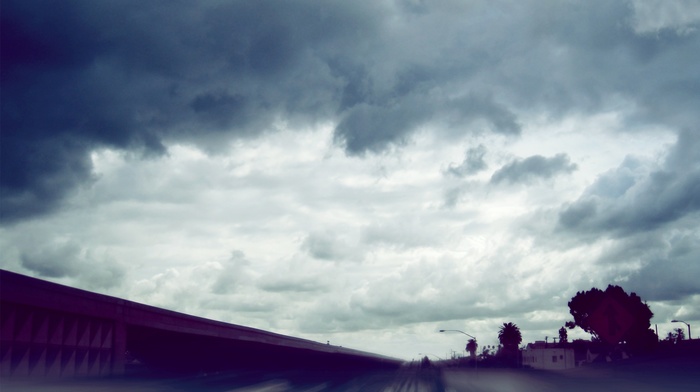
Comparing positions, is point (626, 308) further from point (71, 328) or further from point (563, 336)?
point (71, 328)

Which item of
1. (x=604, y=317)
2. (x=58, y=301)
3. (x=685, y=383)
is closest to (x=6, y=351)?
(x=58, y=301)

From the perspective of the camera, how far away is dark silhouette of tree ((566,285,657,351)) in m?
124

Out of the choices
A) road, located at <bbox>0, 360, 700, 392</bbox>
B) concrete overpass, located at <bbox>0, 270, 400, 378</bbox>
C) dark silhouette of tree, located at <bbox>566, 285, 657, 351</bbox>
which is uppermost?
dark silhouette of tree, located at <bbox>566, 285, 657, 351</bbox>

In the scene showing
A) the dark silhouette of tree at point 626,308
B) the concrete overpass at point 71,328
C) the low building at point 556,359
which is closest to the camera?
the concrete overpass at point 71,328

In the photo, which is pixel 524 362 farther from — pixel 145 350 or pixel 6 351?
pixel 6 351

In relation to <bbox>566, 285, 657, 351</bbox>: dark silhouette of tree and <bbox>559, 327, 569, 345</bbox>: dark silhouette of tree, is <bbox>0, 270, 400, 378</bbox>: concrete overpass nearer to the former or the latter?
<bbox>566, 285, 657, 351</bbox>: dark silhouette of tree

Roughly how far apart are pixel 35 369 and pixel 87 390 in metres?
9.85

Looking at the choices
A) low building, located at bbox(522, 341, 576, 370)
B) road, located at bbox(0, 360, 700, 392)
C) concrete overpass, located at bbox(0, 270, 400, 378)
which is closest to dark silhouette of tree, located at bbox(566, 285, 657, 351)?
low building, located at bbox(522, 341, 576, 370)

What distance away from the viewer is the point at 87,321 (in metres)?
30.0

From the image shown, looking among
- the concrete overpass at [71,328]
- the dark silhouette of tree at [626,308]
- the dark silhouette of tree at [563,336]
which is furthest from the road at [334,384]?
the dark silhouette of tree at [563,336]

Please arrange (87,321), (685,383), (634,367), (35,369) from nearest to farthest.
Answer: (35,369) → (87,321) → (685,383) → (634,367)

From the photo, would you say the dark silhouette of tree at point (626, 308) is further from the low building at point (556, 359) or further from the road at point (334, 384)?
the road at point (334, 384)

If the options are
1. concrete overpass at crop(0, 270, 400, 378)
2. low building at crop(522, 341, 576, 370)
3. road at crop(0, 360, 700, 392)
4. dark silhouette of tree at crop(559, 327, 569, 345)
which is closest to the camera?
road at crop(0, 360, 700, 392)

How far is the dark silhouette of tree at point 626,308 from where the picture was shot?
12350 centimetres
